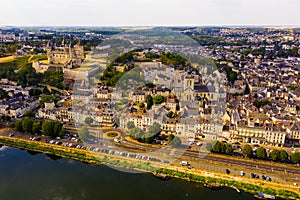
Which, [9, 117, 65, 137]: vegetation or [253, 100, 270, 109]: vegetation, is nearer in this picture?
[9, 117, 65, 137]: vegetation

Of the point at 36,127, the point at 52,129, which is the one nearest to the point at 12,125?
the point at 36,127

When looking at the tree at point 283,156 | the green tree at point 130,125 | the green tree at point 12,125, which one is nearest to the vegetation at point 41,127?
the green tree at point 12,125

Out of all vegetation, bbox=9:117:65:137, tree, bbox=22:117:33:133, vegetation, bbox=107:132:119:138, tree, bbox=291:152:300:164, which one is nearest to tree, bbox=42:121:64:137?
vegetation, bbox=9:117:65:137

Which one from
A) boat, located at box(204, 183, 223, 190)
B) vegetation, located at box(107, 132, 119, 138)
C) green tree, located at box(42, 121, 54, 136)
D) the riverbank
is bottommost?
boat, located at box(204, 183, 223, 190)

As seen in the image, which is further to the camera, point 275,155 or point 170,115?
point 170,115

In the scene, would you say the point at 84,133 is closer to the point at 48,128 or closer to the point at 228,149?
the point at 48,128

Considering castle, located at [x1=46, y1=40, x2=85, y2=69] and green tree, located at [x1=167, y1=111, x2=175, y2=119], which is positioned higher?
castle, located at [x1=46, y1=40, x2=85, y2=69]

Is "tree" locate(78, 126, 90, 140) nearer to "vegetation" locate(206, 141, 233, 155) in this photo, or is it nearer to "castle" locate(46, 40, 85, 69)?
"vegetation" locate(206, 141, 233, 155)

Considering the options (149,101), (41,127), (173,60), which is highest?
(173,60)

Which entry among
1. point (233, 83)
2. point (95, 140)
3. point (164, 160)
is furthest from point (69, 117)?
point (233, 83)

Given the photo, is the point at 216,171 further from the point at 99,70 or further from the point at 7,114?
the point at 99,70
